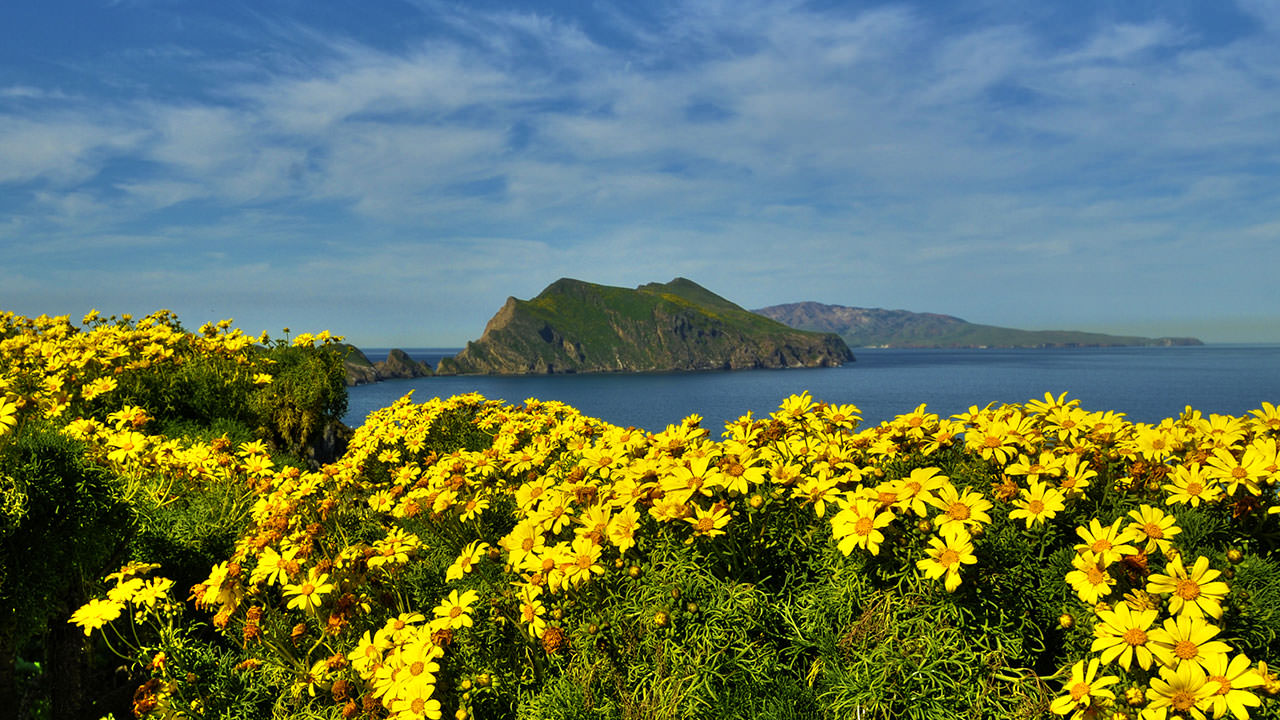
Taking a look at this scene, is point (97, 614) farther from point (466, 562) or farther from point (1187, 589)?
point (1187, 589)

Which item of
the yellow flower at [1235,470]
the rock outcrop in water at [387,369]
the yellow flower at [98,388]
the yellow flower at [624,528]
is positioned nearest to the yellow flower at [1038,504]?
the yellow flower at [1235,470]

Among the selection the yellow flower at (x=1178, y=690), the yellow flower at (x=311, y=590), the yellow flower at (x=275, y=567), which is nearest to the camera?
the yellow flower at (x=1178, y=690)

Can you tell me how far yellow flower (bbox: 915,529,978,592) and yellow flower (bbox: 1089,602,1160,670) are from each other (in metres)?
0.50

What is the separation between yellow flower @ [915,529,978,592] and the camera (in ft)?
9.05

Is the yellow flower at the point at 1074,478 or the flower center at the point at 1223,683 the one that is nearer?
the flower center at the point at 1223,683

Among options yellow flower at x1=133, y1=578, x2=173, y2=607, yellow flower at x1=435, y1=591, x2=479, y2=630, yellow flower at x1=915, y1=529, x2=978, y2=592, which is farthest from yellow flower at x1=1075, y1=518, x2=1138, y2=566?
yellow flower at x1=133, y1=578, x2=173, y2=607

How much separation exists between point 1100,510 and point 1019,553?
0.70m

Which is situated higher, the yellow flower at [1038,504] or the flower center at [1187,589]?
the yellow flower at [1038,504]

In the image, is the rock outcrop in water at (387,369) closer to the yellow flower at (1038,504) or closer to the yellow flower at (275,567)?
the yellow flower at (275,567)

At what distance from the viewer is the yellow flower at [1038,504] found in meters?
3.05

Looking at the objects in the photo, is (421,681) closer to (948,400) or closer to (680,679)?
(680,679)

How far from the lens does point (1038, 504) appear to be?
3.12m

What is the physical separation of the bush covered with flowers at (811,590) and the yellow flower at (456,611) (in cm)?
2

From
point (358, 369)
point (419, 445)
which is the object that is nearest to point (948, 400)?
point (419, 445)
